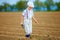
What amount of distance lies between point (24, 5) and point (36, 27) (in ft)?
2.14

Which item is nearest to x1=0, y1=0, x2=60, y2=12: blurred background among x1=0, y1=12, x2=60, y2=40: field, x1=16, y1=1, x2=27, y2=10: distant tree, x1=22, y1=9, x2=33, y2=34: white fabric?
x1=16, y1=1, x2=27, y2=10: distant tree

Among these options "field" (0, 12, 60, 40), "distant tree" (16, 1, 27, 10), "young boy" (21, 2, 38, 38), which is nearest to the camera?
"young boy" (21, 2, 38, 38)

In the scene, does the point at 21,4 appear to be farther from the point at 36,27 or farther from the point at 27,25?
the point at 27,25

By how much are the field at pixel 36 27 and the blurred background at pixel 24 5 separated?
0.41 ft

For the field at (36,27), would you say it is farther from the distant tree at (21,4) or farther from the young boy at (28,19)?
the young boy at (28,19)

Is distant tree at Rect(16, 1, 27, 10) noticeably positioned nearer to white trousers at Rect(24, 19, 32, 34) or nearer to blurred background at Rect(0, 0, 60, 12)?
blurred background at Rect(0, 0, 60, 12)

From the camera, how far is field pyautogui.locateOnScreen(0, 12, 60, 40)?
640cm

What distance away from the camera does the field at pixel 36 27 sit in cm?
640

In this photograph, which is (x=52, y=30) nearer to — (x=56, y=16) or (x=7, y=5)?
(x=56, y=16)

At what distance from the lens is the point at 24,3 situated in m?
6.55

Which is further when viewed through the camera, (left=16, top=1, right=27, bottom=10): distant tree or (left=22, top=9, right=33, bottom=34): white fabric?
(left=16, top=1, right=27, bottom=10): distant tree

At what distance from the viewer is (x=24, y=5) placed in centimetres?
650

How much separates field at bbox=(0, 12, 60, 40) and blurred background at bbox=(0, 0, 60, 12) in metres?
0.13

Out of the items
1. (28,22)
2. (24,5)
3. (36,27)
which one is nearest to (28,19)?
(28,22)
